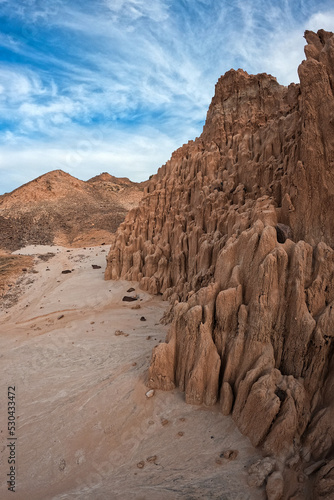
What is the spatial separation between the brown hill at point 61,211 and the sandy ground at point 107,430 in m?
27.0

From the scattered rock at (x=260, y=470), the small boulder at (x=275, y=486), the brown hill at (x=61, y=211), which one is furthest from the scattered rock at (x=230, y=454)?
the brown hill at (x=61, y=211)

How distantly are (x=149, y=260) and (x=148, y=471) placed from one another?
38.0 feet

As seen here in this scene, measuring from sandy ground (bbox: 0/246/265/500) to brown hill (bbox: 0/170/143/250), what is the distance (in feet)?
88.5

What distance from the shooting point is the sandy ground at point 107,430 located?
5.00 m

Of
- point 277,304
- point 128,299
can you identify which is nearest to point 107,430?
point 277,304

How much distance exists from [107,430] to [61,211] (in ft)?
156

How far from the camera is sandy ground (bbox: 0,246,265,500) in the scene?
5004 mm

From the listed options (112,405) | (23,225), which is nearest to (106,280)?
(112,405)

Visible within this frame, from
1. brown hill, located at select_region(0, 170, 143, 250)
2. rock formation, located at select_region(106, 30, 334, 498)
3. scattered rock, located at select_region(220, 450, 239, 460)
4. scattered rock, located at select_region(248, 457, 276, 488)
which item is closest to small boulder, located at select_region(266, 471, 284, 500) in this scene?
rock formation, located at select_region(106, 30, 334, 498)

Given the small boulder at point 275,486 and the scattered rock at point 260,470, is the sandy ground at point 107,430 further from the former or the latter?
the small boulder at point 275,486

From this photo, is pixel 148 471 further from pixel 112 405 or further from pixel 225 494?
pixel 112 405

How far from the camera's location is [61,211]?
4938 cm

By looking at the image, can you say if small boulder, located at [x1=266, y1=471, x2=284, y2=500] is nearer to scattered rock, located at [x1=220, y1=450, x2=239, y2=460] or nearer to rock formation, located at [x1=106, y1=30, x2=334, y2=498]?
rock formation, located at [x1=106, y1=30, x2=334, y2=498]

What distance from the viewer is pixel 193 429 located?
598 centimetres
